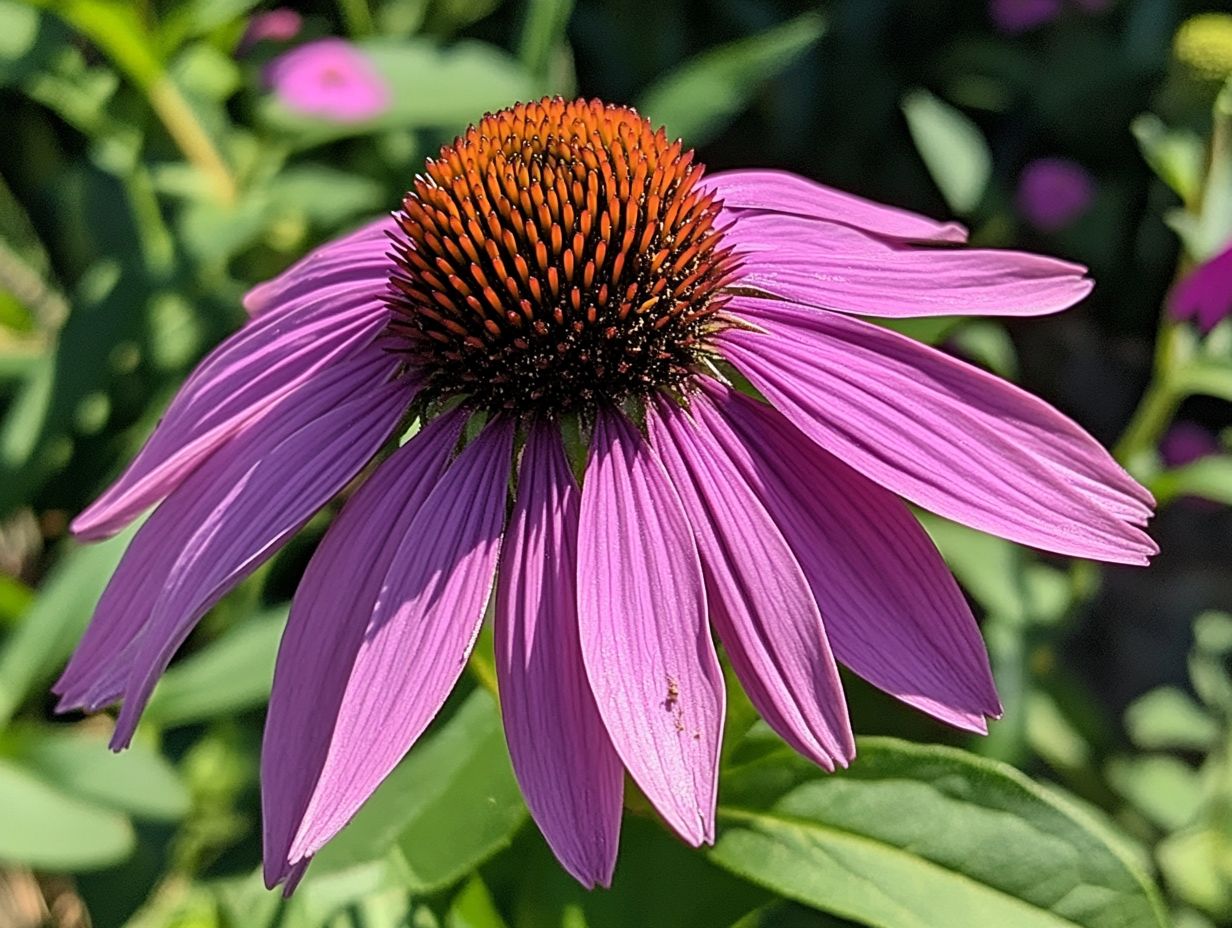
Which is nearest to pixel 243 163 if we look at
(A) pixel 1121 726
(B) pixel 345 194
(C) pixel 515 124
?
(B) pixel 345 194

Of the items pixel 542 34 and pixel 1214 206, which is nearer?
pixel 1214 206

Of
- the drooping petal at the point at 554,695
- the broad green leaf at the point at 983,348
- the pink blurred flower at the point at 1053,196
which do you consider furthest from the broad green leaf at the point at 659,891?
the pink blurred flower at the point at 1053,196

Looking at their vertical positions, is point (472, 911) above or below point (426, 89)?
below

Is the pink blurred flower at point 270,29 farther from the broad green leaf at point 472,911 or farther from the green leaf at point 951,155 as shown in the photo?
the broad green leaf at point 472,911

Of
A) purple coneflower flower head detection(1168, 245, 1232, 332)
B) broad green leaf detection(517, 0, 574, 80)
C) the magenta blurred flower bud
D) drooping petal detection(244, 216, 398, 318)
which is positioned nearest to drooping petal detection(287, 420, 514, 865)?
drooping petal detection(244, 216, 398, 318)

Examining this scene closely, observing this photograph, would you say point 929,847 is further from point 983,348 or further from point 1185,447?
point 1185,447

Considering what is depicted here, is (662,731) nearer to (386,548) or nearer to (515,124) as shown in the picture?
(386,548)

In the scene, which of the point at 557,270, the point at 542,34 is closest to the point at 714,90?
the point at 542,34
